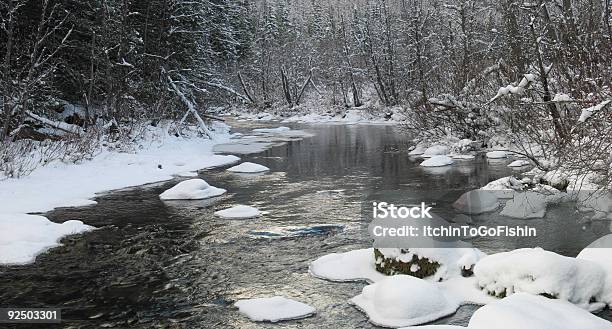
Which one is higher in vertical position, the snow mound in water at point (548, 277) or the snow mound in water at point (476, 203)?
the snow mound in water at point (548, 277)

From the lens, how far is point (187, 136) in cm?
2744

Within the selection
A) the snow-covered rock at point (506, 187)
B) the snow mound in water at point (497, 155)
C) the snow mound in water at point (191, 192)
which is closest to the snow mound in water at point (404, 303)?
the snow-covered rock at point (506, 187)

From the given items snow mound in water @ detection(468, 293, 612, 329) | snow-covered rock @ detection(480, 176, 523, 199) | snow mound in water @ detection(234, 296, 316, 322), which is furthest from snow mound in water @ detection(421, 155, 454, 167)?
snow mound in water @ detection(468, 293, 612, 329)

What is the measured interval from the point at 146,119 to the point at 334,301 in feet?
66.1

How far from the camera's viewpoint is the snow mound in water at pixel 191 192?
1403 cm

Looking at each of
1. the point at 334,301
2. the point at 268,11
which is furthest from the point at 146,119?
the point at 268,11

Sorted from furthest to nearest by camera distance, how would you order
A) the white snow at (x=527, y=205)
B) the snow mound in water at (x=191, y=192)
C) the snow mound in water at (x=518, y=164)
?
the snow mound in water at (x=518, y=164) < the snow mound in water at (x=191, y=192) < the white snow at (x=527, y=205)

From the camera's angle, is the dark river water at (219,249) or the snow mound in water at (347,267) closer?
the dark river water at (219,249)

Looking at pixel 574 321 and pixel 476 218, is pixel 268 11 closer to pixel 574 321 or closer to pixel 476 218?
pixel 476 218

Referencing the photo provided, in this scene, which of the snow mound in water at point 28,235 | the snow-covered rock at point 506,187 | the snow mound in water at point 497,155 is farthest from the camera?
the snow mound in water at point 497,155

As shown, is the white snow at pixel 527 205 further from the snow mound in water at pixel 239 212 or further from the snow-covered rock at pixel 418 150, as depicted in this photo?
the snow-covered rock at pixel 418 150

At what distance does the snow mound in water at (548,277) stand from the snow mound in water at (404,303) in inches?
27.7

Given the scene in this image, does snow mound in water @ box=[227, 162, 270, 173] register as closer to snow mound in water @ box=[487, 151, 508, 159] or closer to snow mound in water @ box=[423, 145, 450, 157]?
snow mound in water @ box=[423, 145, 450, 157]

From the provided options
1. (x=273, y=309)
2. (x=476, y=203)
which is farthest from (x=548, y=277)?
(x=476, y=203)
